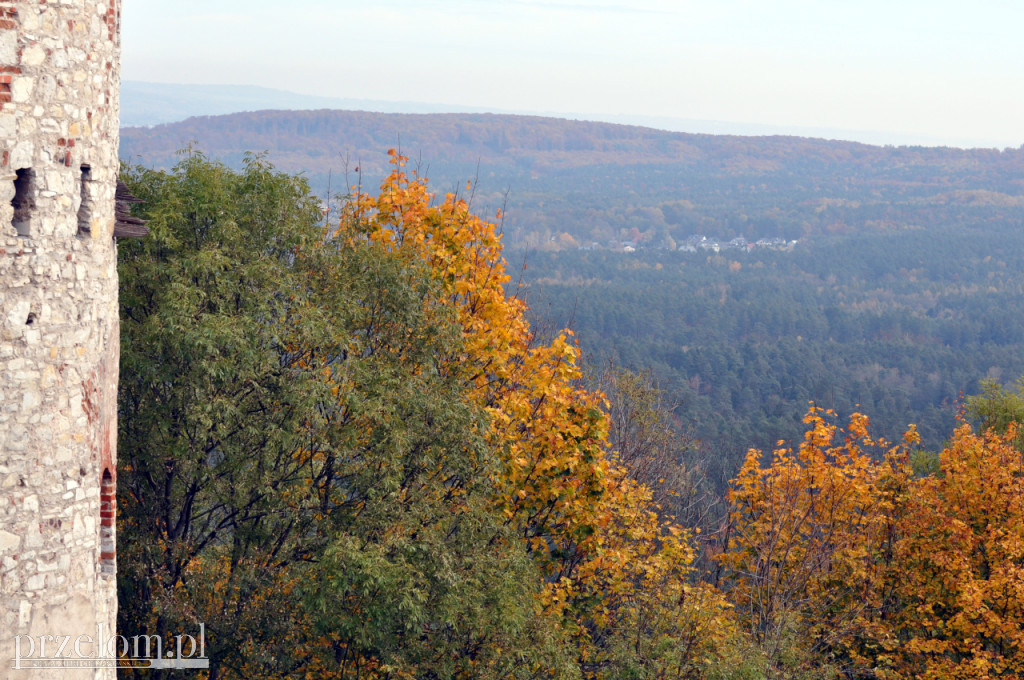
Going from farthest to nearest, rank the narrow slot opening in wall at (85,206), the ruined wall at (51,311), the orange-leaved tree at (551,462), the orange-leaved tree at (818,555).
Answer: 1. the orange-leaved tree at (818,555)
2. the orange-leaved tree at (551,462)
3. the narrow slot opening in wall at (85,206)
4. the ruined wall at (51,311)

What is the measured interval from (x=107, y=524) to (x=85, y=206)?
2618mm

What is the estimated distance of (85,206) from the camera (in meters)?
7.27

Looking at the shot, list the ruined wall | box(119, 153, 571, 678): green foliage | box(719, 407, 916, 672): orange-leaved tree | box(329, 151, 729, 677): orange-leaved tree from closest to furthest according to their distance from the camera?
1. the ruined wall
2. box(119, 153, 571, 678): green foliage
3. box(329, 151, 729, 677): orange-leaved tree
4. box(719, 407, 916, 672): orange-leaved tree

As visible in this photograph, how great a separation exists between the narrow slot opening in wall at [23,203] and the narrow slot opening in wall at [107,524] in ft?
6.89

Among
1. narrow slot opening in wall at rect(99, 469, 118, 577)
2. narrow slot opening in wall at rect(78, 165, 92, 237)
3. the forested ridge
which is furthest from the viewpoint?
the forested ridge

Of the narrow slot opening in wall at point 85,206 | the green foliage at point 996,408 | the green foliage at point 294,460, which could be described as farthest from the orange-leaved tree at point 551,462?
the green foliage at point 996,408

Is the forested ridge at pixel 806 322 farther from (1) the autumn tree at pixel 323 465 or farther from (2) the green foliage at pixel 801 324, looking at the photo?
(1) the autumn tree at pixel 323 465

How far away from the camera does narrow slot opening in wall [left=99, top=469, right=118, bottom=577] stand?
7781 mm

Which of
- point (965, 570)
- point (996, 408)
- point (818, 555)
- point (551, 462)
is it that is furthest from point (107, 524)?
point (996, 408)

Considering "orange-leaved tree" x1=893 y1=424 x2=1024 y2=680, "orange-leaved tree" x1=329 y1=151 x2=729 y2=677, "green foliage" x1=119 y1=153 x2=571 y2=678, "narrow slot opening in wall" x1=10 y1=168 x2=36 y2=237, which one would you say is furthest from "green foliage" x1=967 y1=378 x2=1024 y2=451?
"narrow slot opening in wall" x1=10 y1=168 x2=36 y2=237

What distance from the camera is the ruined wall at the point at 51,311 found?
6.68 m

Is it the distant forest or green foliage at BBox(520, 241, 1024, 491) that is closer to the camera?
green foliage at BBox(520, 241, 1024, 491)

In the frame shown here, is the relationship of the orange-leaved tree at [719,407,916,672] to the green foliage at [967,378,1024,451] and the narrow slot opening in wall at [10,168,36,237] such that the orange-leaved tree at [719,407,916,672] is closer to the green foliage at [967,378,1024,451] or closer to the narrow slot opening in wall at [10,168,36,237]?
the green foliage at [967,378,1024,451]

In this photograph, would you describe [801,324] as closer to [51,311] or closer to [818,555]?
[818,555]
